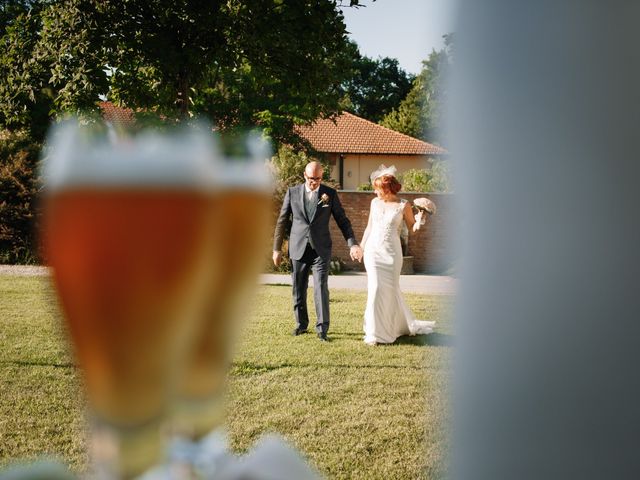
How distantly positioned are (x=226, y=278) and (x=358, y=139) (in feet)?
130

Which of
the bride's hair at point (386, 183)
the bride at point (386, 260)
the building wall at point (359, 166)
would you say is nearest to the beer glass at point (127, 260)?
the bride at point (386, 260)

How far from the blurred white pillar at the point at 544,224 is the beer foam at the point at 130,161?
0.17m

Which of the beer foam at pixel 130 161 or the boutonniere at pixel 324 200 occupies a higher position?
the boutonniere at pixel 324 200

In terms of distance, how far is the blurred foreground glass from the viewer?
32 centimetres

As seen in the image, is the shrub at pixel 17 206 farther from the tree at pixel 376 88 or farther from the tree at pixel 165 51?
the tree at pixel 376 88

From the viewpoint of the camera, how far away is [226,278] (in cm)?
33

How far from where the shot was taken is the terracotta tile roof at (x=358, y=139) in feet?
127

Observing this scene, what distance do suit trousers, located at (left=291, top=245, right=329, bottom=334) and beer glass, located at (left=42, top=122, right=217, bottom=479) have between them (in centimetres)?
732

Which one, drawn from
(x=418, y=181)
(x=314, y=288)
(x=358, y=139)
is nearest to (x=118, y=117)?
(x=314, y=288)

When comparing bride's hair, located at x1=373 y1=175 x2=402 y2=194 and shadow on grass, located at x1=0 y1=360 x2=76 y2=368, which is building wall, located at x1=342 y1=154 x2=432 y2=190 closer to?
bride's hair, located at x1=373 y1=175 x2=402 y2=194

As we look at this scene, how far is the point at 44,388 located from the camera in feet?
18.7

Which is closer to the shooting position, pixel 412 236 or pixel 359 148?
pixel 412 236

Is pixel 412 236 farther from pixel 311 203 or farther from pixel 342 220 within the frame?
pixel 311 203

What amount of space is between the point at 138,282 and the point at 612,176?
0.27 m
